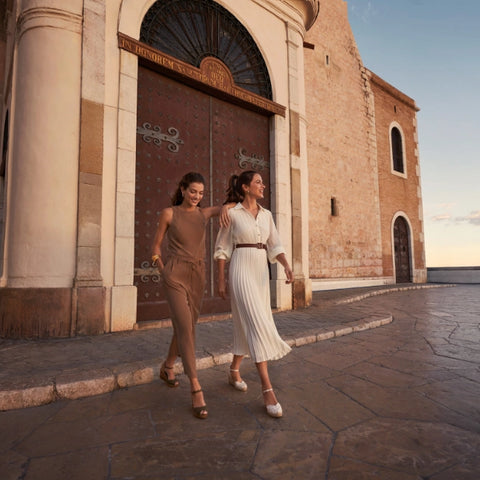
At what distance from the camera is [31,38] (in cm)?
468

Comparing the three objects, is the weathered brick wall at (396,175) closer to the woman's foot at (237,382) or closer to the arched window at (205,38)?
the arched window at (205,38)

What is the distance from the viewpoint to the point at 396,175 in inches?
719

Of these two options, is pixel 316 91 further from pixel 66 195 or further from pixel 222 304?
pixel 66 195

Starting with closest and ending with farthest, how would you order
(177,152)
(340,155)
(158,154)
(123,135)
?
(123,135)
(158,154)
(177,152)
(340,155)

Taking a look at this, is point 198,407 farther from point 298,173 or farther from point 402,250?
point 402,250

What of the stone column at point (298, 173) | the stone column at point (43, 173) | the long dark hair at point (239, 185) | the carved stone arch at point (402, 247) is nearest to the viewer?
the long dark hair at point (239, 185)

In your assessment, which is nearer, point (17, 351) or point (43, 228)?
point (17, 351)

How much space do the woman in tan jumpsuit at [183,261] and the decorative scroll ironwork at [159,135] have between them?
3198 mm

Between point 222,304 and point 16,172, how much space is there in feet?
12.9

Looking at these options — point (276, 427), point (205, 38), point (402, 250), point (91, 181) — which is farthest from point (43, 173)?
point (402, 250)

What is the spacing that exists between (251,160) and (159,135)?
6.93 ft

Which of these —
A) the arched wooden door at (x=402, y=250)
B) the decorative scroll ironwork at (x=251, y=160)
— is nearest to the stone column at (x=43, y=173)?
the decorative scroll ironwork at (x=251, y=160)

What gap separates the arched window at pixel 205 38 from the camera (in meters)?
5.88

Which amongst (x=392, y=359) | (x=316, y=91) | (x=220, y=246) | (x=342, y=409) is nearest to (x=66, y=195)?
(x=220, y=246)
